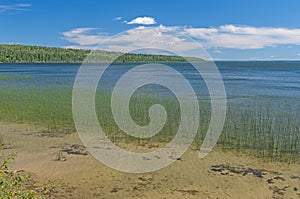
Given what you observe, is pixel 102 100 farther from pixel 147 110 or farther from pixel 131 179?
pixel 131 179

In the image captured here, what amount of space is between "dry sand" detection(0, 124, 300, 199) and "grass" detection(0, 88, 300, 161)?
4.30ft

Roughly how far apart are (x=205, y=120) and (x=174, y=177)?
7226 mm

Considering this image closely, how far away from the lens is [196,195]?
9.12 metres

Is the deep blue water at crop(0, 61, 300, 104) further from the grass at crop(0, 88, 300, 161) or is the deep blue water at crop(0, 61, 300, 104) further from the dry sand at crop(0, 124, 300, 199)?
the dry sand at crop(0, 124, 300, 199)

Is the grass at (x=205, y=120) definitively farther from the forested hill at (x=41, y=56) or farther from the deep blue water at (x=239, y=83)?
the forested hill at (x=41, y=56)

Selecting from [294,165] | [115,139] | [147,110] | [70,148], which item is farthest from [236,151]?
[147,110]

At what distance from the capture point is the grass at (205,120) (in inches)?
520

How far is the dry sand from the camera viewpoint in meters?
9.23

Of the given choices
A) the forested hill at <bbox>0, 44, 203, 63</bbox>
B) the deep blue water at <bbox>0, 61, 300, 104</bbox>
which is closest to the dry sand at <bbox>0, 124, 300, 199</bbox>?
the deep blue water at <bbox>0, 61, 300, 104</bbox>

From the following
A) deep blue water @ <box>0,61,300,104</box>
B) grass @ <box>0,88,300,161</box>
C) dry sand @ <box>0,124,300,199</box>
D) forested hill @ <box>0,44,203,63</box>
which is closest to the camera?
dry sand @ <box>0,124,300,199</box>

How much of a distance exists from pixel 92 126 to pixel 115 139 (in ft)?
8.31

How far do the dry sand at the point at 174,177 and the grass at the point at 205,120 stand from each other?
4.30 ft

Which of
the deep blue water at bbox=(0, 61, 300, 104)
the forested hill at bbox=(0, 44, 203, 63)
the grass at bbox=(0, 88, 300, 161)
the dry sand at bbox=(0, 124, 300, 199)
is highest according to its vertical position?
the forested hill at bbox=(0, 44, 203, 63)

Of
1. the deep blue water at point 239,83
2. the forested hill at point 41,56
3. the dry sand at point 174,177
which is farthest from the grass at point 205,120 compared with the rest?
the forested hill at point 41,56
